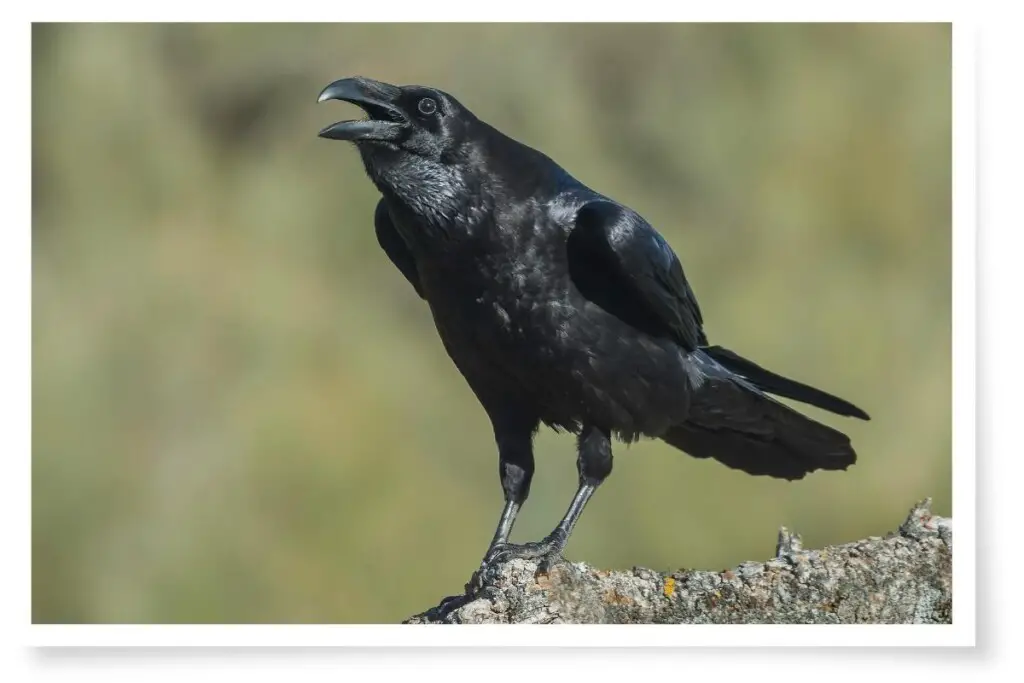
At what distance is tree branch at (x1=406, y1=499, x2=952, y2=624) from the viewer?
4.73 meters

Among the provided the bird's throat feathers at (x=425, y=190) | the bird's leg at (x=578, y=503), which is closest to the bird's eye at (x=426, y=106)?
the bird's throat feathers at (x=425, y=190)

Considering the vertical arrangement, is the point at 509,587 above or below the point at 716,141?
below

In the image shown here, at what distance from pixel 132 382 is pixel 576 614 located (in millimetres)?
2836

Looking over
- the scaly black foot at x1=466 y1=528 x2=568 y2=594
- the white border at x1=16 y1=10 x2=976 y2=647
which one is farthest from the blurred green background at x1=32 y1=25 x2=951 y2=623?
the scaly black foot at x1=466 y1=528 x2=568 y2=594

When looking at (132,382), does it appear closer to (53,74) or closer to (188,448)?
(188,448)

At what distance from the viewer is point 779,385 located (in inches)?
200

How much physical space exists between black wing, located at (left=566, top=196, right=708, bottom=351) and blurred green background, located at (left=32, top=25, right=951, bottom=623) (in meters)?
0.58

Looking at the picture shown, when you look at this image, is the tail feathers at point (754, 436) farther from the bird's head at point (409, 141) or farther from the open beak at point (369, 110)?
the open beak at point (369, 110)

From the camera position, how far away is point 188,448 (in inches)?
244

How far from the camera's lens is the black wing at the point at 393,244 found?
501cm

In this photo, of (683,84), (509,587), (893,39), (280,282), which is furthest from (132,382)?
(893,39)

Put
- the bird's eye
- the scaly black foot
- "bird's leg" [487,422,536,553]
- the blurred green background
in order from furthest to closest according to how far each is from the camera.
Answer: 1. the blurred green background
2. "bird's leg" [487,422,536,553]
3. the scaly black foot
4. the bird's eye

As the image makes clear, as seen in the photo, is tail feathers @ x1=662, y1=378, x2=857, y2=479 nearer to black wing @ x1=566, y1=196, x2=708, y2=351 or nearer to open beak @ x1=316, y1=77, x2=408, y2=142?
black wing @ x1=566, y1=196, x2=708, y2=351
